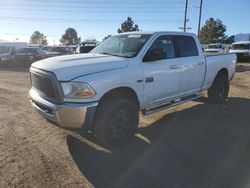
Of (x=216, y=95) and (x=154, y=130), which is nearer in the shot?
(x=154, y=130)

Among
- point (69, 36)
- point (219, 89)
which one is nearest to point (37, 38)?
point (69, 36)

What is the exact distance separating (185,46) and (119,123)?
2.71 metres

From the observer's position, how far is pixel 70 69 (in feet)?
13.8

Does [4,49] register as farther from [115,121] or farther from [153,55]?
[115,121]

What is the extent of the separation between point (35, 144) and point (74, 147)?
27.5 inches

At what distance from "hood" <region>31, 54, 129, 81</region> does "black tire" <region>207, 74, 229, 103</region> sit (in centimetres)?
388

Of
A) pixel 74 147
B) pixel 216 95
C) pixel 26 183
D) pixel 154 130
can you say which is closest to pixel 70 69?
pixel 74 147

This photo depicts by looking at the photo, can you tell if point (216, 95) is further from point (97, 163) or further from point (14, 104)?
point (14, 104)

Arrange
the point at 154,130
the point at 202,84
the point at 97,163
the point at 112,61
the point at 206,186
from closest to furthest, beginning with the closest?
the point at 206,186, the point at 97,163, the point at 112,61, the point at 154,130, the point at 202,84

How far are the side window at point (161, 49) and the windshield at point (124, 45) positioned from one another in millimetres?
202

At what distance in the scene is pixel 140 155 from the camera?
14.6 feet

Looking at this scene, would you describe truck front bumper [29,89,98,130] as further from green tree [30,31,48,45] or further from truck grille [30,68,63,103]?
green tree [30,31,48,45]

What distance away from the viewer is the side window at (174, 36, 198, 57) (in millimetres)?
6063

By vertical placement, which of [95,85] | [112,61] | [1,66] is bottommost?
[1,66]
